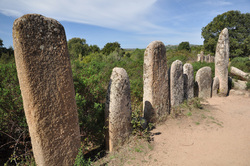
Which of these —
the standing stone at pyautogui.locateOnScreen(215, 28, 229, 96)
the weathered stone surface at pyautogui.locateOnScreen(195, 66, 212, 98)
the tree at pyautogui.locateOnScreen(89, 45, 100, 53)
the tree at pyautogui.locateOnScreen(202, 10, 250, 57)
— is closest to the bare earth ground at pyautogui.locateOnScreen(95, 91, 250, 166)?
the weathered stone surface at pyautogui.locateOnScreen(195, 66, 212, 98)

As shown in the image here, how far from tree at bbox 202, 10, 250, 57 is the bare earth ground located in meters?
20.3

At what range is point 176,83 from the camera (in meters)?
5.58

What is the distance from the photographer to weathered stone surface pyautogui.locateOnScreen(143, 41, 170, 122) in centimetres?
468

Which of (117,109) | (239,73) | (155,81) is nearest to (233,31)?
(239,73)

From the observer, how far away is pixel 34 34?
2496 millimetres

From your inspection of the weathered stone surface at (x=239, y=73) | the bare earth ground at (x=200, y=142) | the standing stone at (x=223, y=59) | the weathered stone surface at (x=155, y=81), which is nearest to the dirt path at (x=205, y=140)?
the bare earth ground at (x=200, y=142)

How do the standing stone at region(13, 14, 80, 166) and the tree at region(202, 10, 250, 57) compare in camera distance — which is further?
the tree at region(202, 10, 250, 57)

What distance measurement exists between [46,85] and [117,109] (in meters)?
1.67

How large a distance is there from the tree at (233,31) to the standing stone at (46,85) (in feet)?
82.0

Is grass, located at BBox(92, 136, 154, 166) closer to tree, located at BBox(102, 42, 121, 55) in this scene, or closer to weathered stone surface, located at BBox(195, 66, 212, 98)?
weathered stone surface, located at BBox(195, 66, 212, 98)

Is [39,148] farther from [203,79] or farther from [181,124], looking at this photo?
[203,79]

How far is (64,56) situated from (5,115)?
249 cm

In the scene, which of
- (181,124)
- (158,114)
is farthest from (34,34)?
(181,124)

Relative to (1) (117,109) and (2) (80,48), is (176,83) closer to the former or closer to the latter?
(1) (117,109)
